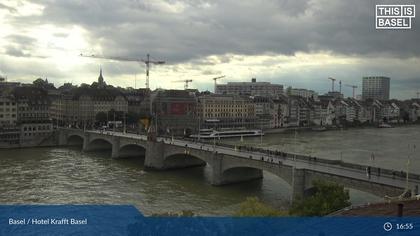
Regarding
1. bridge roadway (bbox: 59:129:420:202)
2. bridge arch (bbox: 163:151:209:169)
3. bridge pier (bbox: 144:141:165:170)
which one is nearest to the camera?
bridge roadway (bbox: 59:129:420:202)

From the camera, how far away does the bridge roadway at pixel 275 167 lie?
2514 cm

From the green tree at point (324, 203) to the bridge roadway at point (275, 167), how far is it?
3.31 meters

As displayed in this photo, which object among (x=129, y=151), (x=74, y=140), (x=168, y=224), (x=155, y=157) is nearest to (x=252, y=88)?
(x=74, y=140)

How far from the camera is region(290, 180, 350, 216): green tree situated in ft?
63.3

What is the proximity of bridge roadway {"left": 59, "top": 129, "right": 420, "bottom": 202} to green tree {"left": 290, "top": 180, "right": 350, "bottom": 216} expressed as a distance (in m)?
3.31

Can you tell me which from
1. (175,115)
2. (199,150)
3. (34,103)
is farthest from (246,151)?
(175,115)

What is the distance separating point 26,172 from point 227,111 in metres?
70.2

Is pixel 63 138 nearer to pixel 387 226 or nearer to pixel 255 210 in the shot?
pixel 255 210

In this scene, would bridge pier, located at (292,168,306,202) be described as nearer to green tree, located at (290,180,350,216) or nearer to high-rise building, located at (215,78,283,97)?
green tree, located at (290,180,350,216)

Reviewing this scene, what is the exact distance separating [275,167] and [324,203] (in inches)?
447

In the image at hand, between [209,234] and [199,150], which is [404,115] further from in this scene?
[209,234]

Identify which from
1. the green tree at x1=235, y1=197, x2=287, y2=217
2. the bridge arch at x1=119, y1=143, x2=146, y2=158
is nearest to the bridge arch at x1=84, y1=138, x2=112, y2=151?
the bridge arch at x1=119, y1=143, x2=146, y2=158

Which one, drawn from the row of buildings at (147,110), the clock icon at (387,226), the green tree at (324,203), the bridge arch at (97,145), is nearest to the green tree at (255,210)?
the green tree at (324,203)

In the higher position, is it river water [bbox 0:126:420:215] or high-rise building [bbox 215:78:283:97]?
high-rise building [bbox 215:78:283:97]
